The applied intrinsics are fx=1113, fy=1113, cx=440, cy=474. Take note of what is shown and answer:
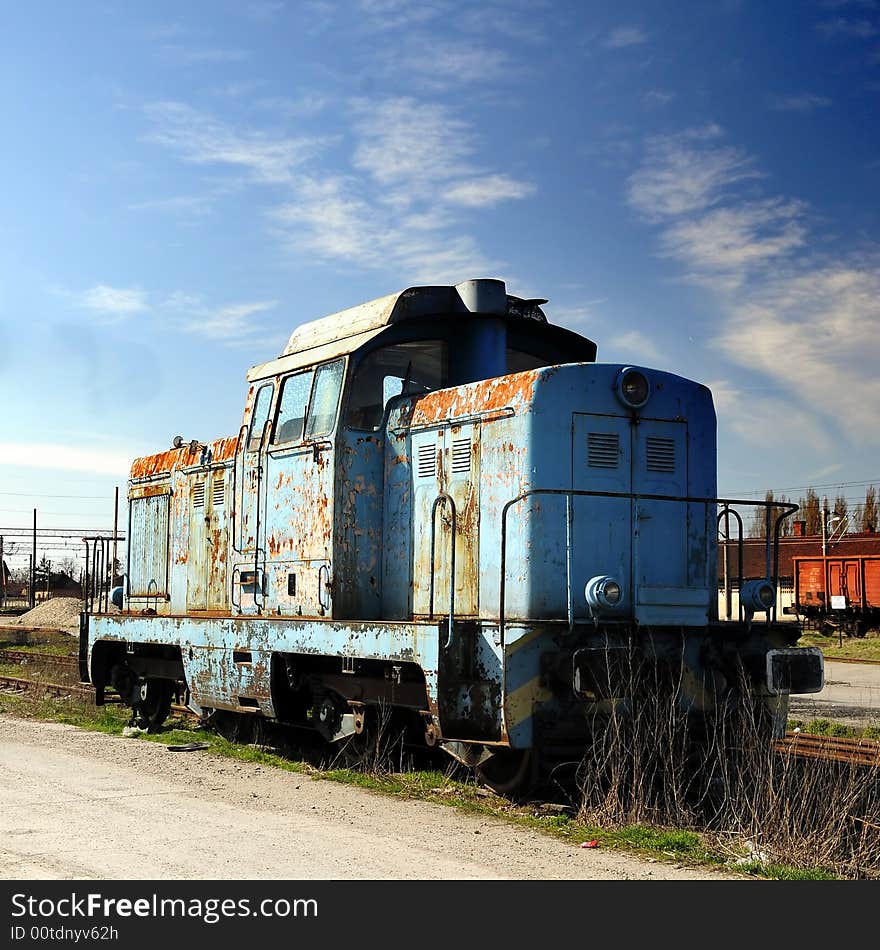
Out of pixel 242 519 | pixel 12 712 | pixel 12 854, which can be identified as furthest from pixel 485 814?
pixel 12 712

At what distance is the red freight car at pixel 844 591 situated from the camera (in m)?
32.6

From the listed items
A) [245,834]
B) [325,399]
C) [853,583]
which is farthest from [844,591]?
[245,834]

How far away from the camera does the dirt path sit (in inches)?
215

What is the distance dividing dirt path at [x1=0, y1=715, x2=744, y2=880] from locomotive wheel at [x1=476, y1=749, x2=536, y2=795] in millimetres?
344

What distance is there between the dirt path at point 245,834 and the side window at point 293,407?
2759 mm

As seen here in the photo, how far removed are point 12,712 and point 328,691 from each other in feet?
20.4

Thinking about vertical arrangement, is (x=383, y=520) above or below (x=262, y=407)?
below

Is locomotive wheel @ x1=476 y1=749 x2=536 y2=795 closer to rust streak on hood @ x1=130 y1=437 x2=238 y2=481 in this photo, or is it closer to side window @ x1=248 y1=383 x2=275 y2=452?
side window @ x1=248 y1=383 x2=275 y2=452

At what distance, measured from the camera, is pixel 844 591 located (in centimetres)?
3334

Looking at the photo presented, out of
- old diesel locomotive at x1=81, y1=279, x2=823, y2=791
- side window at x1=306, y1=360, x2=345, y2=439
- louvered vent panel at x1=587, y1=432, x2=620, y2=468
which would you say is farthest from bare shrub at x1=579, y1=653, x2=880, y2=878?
side window at x1=306, y1=360, x2=345, y2=439

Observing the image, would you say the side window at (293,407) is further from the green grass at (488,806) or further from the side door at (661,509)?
the side door at (661,509)

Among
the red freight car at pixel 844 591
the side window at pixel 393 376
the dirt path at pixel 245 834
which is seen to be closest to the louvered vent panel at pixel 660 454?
the side window at pixel 393 376
